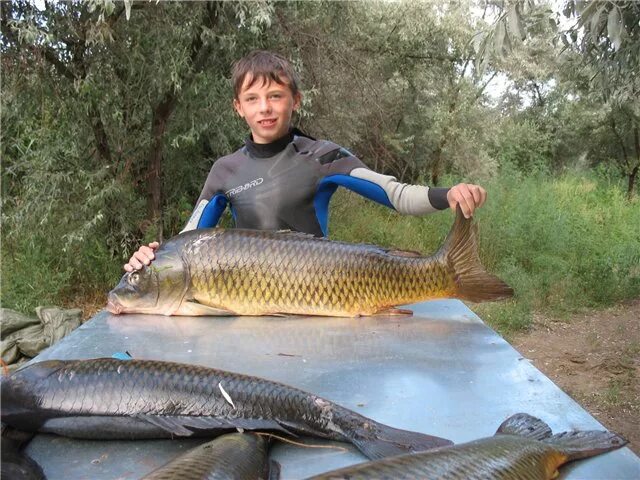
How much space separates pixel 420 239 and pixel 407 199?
7523 mm

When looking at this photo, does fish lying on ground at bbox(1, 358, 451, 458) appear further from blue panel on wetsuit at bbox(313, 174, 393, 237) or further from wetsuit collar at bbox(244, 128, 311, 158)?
wetsuit collar at bbox(244, 128, 311, 158)

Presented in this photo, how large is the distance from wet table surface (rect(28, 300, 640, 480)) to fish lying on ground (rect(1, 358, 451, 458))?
36mm

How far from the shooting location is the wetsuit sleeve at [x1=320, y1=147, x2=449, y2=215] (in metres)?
2.51

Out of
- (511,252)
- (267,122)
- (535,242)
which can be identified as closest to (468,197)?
(267,122)

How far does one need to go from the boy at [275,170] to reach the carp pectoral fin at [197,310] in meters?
0.69

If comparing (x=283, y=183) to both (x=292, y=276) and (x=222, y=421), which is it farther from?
(x=222, y=421)

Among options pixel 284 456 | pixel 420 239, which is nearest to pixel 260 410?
pixel 284 456

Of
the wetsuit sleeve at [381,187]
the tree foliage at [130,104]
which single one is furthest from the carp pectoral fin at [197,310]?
the tree foliage at [130,104]

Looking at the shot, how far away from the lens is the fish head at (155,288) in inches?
96.2

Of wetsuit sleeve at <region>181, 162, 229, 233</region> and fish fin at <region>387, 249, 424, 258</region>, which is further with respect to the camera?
wetsuit sleeve at <region>181, 162, 229, 233</region>

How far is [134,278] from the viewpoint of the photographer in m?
2.47

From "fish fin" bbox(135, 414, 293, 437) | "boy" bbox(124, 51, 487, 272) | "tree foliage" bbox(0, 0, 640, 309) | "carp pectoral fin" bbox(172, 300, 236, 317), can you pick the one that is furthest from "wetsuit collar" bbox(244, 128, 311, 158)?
"tree foliage" bbox(0, 0, 640, 309)

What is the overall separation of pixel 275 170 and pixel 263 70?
1.56 feet

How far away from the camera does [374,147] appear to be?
38.5 feet
